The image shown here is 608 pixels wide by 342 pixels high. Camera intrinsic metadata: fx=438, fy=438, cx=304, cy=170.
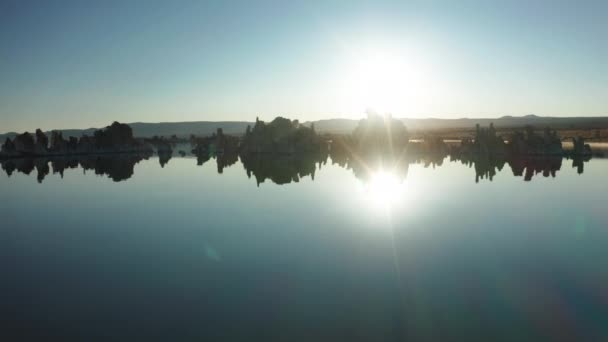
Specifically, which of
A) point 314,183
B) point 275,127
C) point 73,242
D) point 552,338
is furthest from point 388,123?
point 552,338

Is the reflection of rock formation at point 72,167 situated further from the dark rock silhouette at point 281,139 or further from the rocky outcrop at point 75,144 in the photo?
the dark rock silhouette at point 281,139

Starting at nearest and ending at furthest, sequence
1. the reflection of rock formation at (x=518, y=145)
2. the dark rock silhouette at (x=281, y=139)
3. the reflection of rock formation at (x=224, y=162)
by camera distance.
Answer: the reflection of rock formation at (x=224, y=162) < the reflection of rock formation at (x=518, y=145) < the dark rock silhouette at (x=281, y=139)

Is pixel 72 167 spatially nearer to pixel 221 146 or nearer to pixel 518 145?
pixel 221 146

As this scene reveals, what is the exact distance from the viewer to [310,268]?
1356 cm

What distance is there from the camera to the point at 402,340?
8531mm

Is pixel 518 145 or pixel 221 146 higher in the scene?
pixel 221 146

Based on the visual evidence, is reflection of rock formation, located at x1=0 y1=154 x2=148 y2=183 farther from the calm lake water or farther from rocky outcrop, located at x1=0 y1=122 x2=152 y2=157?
the calm lake water

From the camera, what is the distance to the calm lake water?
366 inches

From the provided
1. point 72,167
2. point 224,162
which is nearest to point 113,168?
point 72,167

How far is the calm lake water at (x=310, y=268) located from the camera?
9.30m

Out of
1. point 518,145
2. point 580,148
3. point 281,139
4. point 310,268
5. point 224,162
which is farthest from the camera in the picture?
point 281,139

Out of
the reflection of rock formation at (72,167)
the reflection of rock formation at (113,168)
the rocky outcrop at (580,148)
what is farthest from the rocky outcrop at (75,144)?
the rocky outcrop at (580,148)

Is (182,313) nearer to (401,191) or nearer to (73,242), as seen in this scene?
(73,242)

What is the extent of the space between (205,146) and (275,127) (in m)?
30.1
